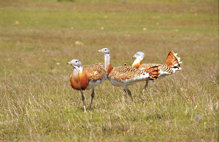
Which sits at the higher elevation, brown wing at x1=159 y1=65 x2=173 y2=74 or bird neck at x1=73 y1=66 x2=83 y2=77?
bird neck at x1=73 y1=66 x2=83 y2=77

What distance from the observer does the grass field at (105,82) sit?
6637 mm

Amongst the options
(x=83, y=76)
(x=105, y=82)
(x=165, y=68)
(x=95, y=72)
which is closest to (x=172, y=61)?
(x=165, y=68)

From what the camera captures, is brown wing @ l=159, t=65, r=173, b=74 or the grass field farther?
brown wing @ l=159, t=65, r=173, b=74

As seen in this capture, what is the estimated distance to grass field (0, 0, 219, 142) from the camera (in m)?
6.64

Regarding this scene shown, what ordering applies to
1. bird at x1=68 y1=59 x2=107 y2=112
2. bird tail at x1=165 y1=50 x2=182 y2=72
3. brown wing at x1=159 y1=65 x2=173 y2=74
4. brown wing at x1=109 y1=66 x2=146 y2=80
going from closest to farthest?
bird at x1=68 y1=59 x2=107 y2=112 < brown wing at x1=109 y1=66 x2=146 y2=80 < brown wing at x1=159 y1=65 x2=173 y2=74 < bird tail at x1=165 y1=50 x2=182 y2=72

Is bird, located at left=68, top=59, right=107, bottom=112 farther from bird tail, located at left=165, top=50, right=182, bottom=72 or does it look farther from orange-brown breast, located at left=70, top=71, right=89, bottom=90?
bird tail, located at left=165, top=50, right=182, bottom=72

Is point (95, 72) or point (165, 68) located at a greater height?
point (95, 72)

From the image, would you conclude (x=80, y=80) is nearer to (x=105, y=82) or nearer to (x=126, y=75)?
(x=126, y=75)

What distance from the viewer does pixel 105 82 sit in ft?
45.1

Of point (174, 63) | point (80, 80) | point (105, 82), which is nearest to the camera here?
point (80, 80)

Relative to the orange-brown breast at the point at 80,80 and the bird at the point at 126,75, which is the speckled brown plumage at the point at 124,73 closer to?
the bird at the point at 126,75

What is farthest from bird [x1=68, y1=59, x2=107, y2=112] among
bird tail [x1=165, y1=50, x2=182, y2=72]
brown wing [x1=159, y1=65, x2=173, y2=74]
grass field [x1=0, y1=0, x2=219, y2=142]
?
bird tail [x1=165, y1=50, x2=182, y2=72]

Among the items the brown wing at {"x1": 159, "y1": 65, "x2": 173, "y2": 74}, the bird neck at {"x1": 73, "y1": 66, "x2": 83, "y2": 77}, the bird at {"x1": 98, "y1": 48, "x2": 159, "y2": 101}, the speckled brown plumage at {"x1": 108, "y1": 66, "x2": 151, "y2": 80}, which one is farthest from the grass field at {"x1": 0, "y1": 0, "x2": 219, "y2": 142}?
the bird neck at {"x1": 73, "y1": 66, "x2": 83, "y2": 77}

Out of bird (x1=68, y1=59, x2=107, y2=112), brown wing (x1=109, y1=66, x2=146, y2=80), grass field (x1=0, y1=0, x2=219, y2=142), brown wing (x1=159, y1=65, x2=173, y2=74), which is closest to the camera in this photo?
grass field (x1=0, y1=0, x2=219, y2=142)
